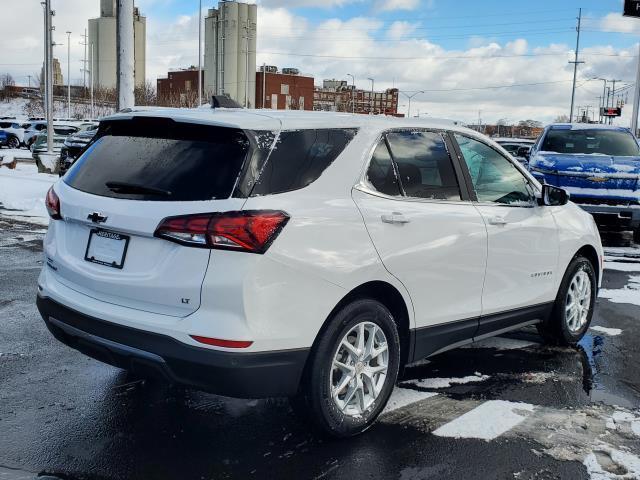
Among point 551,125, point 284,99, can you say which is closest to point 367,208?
point 551,125

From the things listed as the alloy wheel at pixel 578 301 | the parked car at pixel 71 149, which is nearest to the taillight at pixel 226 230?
the alloy wheel at pixel 578 301

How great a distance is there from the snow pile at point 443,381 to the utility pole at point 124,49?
26.3 feet

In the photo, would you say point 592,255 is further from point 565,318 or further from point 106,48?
point 106,48

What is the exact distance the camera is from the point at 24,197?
48.6 ft

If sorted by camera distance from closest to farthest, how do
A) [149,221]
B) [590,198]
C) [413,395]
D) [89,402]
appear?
1. [149,221]
2. [89,402]
3. [413,395]
4. [590,198]

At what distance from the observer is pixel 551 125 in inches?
508

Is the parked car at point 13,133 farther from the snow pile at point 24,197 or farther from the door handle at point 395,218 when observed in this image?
the door handle at point 395,218

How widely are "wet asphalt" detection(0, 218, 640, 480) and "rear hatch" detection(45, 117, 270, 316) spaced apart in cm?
80

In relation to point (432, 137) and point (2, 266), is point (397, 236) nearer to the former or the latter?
point (432, 137)

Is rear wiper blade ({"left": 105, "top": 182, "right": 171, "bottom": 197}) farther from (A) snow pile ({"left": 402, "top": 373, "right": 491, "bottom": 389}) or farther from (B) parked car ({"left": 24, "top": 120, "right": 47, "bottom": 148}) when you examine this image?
(B) parked car ({"left": 24, "top": 120, "right": 47, "bottom": 148})

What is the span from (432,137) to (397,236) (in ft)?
3.10

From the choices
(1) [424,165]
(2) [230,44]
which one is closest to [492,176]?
(1) [424,165]

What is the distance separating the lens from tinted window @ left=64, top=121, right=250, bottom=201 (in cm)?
335

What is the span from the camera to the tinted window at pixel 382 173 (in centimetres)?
389
